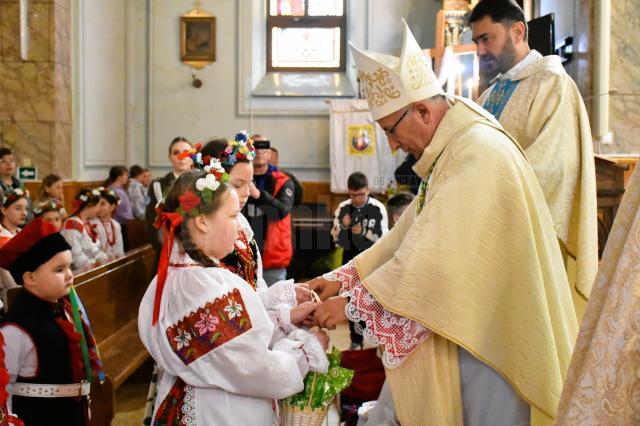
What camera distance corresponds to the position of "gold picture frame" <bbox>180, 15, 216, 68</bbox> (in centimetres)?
1209

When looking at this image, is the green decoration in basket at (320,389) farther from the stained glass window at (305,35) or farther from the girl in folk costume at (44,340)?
the stained glass window at (305,35)

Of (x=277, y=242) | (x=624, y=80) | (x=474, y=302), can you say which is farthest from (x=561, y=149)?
(x=624, y=80)

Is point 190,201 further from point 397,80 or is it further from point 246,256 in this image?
point 397,80

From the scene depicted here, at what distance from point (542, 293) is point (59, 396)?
1.86 m

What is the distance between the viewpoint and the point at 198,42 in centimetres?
1214

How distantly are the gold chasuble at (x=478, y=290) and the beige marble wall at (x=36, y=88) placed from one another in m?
8.02

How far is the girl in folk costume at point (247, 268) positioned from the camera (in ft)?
8.59

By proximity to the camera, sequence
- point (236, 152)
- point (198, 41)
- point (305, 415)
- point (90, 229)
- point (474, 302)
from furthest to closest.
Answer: point (198, 41) < point (90, 229) < point (236, 152) < point (305, 415) < point (474, 302)

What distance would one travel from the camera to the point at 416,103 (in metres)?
2.40

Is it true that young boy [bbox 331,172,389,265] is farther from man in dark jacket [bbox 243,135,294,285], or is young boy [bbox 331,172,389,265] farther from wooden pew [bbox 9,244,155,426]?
wooden pew [bbox 9,244,155,426]

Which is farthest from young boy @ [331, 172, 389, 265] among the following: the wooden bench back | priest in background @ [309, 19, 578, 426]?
priest in background @ [309, 19, 578, 426]

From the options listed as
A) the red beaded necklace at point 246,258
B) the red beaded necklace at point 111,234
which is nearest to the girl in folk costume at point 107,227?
the red beaded necklace at point 111,234

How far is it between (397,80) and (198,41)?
1024 centimetres

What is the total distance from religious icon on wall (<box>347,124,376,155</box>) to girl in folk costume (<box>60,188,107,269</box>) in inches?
215
